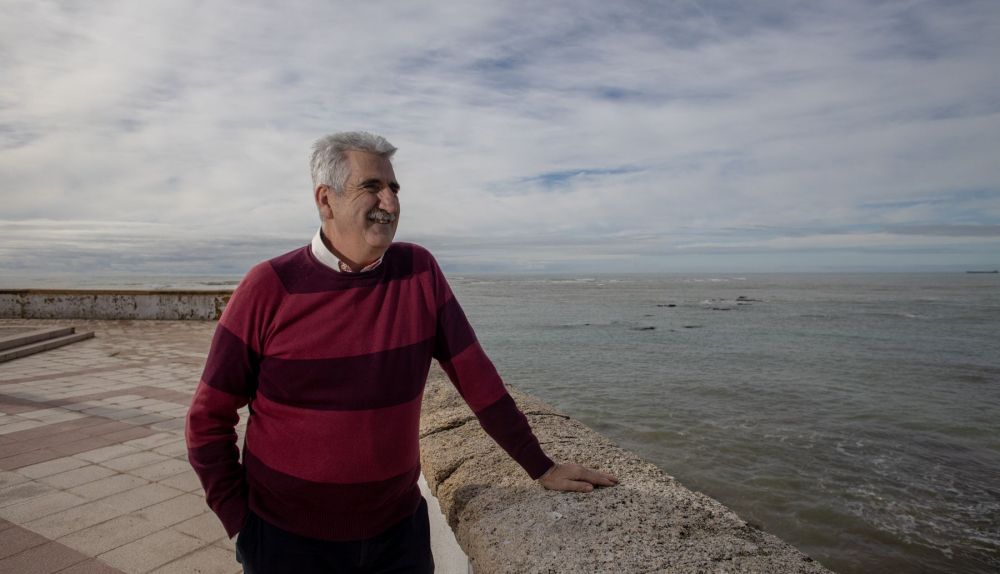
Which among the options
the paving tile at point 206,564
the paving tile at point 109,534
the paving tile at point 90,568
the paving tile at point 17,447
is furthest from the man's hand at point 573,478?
the paving tile at point 17,447

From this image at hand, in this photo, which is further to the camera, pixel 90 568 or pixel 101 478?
pixel 101 478

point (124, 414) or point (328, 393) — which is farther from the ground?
point (328, 393)

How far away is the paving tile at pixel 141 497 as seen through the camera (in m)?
3.19

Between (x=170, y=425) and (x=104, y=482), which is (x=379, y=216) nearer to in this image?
(x=104, y=482)

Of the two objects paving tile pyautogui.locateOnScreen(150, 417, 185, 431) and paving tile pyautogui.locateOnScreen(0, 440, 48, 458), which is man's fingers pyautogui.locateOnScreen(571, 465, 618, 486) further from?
paving tile pyautogui.locateOnScreen(0, 440, 48, 458)

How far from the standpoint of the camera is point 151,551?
2.69 metres

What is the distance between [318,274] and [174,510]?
93.7 inches

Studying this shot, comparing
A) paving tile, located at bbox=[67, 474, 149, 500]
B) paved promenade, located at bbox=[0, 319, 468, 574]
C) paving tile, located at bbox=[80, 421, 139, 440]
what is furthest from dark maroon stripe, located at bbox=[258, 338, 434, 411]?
paving tile, located at bbox=[80, 421, 139, 440]

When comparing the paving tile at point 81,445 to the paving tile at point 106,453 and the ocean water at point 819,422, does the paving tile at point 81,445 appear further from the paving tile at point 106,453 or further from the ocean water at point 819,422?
the ocean water at point 819,422

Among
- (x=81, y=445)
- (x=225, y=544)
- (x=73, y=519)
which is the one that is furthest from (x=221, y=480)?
(x=81, y=445)

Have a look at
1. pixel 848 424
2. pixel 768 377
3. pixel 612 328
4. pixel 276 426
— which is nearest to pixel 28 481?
pixel 276 426

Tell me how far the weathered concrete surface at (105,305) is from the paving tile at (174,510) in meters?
9.86

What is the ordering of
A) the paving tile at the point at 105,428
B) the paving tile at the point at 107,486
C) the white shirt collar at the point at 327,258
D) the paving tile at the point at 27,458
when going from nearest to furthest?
the white shirt collar at the point at 327,258 → the paving tile at the point at 107,486 → the paving tile at the point at 27,458 → the paving tile at the point at 105,428

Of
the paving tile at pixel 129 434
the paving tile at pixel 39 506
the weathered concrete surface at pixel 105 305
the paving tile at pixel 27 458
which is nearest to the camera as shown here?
the paving tile at pixel 39 506
